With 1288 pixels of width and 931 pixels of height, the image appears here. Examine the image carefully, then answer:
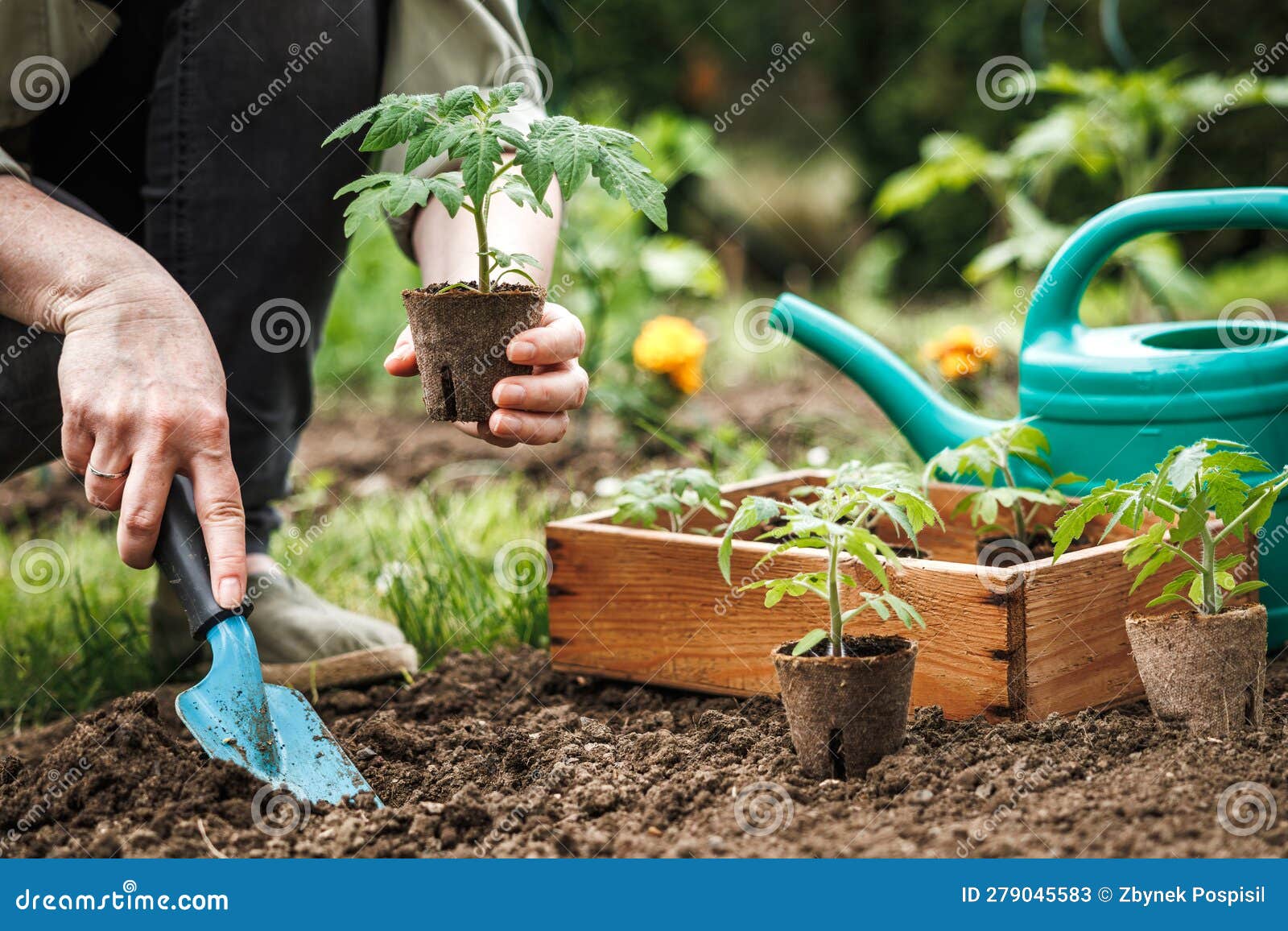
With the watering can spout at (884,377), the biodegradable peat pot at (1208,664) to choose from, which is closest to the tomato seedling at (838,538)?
the biodegradable peat pot at (1208,664)

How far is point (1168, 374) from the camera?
164 cm

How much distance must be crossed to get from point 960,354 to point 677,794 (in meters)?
1.75

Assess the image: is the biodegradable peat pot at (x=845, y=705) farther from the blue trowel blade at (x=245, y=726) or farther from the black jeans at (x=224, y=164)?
the black jeans at (x=224, y=164)

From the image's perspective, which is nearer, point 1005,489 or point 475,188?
point 475,188

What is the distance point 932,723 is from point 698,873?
45 centimetres

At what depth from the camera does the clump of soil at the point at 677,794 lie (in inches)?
43.5

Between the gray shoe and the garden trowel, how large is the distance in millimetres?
444

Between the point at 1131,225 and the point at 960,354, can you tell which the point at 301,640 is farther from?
the point at 960,354

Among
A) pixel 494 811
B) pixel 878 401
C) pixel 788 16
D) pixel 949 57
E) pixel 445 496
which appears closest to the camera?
pixel 494 811

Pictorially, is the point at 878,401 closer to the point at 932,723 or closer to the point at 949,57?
the point at 932,723

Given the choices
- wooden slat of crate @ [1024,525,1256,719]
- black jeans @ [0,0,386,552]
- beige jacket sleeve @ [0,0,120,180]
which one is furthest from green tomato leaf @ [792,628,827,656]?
beige jacket sleeve @ [0,0,120,180]

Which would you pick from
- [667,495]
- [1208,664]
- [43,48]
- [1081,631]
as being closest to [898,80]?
[667,495]

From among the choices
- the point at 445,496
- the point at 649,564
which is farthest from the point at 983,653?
the point at 445,496

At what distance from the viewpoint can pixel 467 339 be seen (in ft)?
4.48
